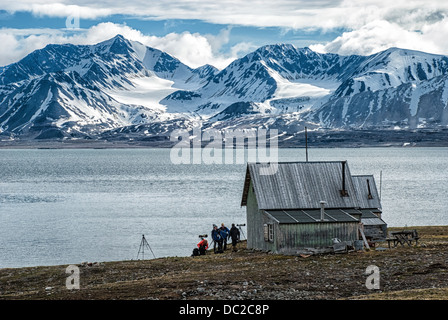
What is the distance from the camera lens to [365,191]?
58375 millimetres

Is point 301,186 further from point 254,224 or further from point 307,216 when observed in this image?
point 254,224

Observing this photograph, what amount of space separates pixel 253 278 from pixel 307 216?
1327cm

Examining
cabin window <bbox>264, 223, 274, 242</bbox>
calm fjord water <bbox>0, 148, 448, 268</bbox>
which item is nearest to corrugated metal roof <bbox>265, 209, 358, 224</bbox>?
cabin window <bbox>264, 223, 274, 242</bbox>

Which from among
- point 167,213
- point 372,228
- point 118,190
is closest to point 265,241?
point 372,228

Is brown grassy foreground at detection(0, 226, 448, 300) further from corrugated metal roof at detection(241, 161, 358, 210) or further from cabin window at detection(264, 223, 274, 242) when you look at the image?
corrugated metal roof at detection(241, 161, 358, 210)

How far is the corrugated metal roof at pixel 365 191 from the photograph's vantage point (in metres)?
58.0

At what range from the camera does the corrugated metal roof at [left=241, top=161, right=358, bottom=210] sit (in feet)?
163

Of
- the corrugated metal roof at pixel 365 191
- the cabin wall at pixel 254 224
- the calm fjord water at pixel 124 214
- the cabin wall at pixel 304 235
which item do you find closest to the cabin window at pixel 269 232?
the cabin wall at pixel 304 235

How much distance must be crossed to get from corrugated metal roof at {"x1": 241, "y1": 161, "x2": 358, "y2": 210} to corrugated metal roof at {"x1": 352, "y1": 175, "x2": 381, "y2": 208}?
6591 mm

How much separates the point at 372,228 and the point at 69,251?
30.8 m

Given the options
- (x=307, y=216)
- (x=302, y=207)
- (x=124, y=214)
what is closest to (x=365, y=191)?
(x=302, y=207)

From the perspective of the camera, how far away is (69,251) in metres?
68.8

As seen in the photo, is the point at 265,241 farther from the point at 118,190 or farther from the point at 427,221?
the point at 118,190

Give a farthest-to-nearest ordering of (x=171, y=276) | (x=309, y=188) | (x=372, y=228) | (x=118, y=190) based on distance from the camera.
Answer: (x=118, y=190)
(x=372, y=228)
(x=309, y=188)
(x=171, y=276)
